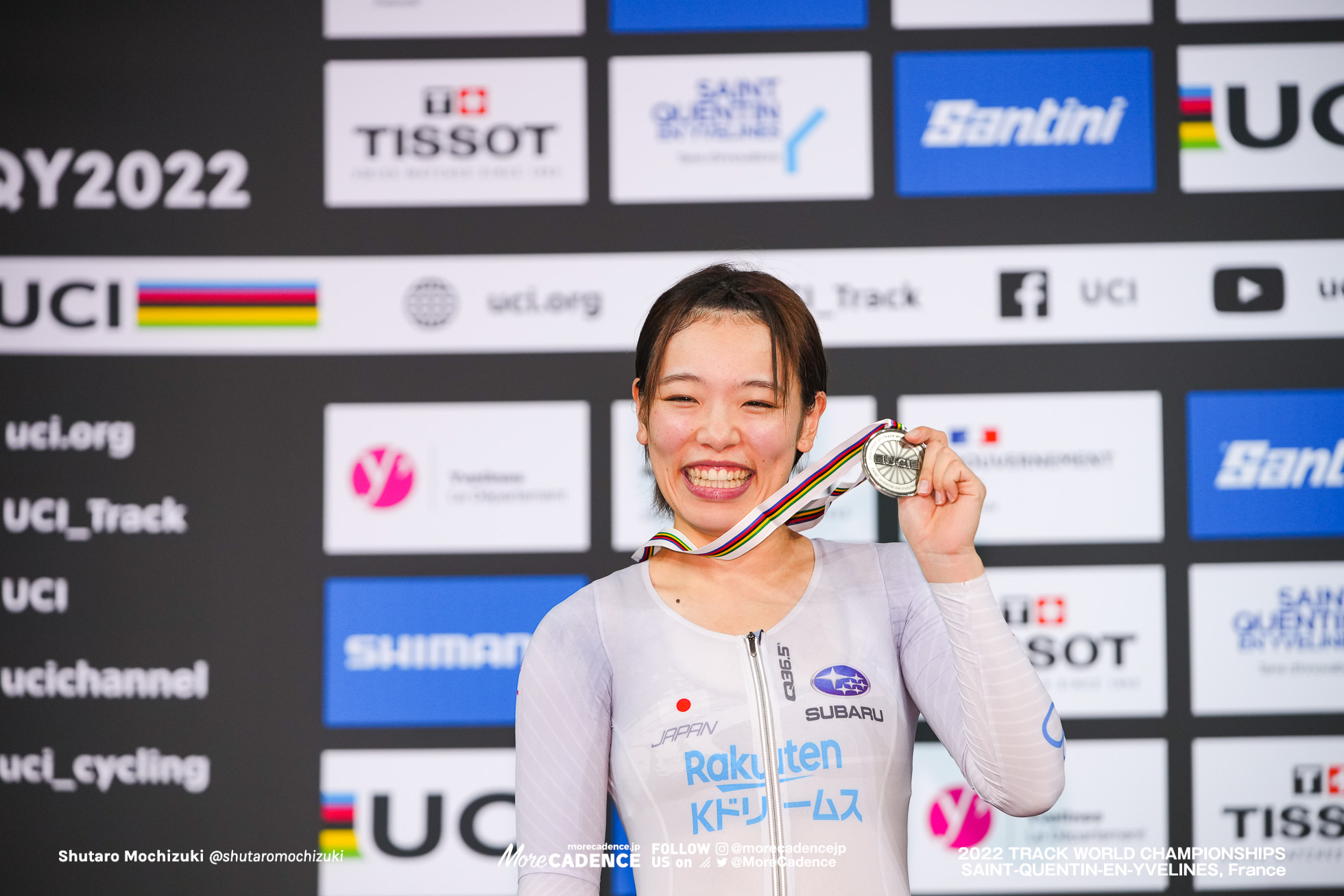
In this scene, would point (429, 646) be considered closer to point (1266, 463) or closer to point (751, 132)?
point (751, 132)

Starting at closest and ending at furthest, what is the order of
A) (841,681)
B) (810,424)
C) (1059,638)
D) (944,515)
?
(944,515)
(841,681)
(810,424)
(1059,638)

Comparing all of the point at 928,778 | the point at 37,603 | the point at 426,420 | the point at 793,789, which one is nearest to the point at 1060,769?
the point at 793,789

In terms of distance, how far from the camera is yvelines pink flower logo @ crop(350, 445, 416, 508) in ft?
8.25

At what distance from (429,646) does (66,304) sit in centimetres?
134

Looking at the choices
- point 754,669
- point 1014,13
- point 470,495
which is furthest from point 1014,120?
point 754,669

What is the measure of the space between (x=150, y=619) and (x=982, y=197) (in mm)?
2464

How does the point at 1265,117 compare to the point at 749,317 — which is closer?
the point at 749,317

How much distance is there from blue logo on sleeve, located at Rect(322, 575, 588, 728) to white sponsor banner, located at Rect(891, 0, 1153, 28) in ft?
5.73

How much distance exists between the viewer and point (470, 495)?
8.25ft

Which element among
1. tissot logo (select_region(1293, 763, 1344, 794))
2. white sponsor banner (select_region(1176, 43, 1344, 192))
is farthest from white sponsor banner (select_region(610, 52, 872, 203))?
tissot logo (select_region(1293, 763, 1344, 794))

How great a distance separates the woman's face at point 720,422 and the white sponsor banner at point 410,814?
54.7 inches

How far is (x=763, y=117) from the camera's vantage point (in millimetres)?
2539

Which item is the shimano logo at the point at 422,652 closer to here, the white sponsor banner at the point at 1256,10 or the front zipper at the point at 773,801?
the front zipper at the point at 773,801

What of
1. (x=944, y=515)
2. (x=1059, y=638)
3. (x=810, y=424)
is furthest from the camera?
(x=1059, y=638)
